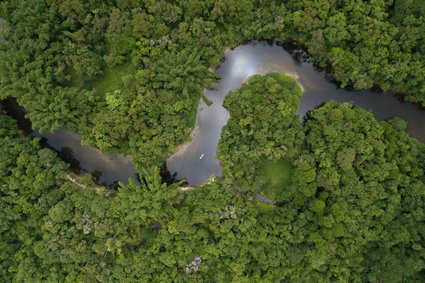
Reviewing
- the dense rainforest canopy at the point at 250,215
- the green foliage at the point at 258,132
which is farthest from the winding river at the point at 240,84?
the dense rainforest canopy at the point at 250,215

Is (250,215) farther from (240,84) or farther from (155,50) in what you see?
(155,50)

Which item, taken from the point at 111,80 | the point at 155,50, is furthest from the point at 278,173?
the point at 111,80

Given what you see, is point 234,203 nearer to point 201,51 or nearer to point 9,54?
point 201,51

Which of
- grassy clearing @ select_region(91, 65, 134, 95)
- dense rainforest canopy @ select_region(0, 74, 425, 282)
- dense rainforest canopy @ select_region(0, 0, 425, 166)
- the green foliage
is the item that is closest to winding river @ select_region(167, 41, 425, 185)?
the green foliage

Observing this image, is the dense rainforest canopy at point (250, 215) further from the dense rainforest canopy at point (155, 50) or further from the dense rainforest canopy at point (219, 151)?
the dense rainforest canopy at point (155, 50)

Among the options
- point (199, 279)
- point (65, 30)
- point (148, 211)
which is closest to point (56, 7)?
point (65, 30)
